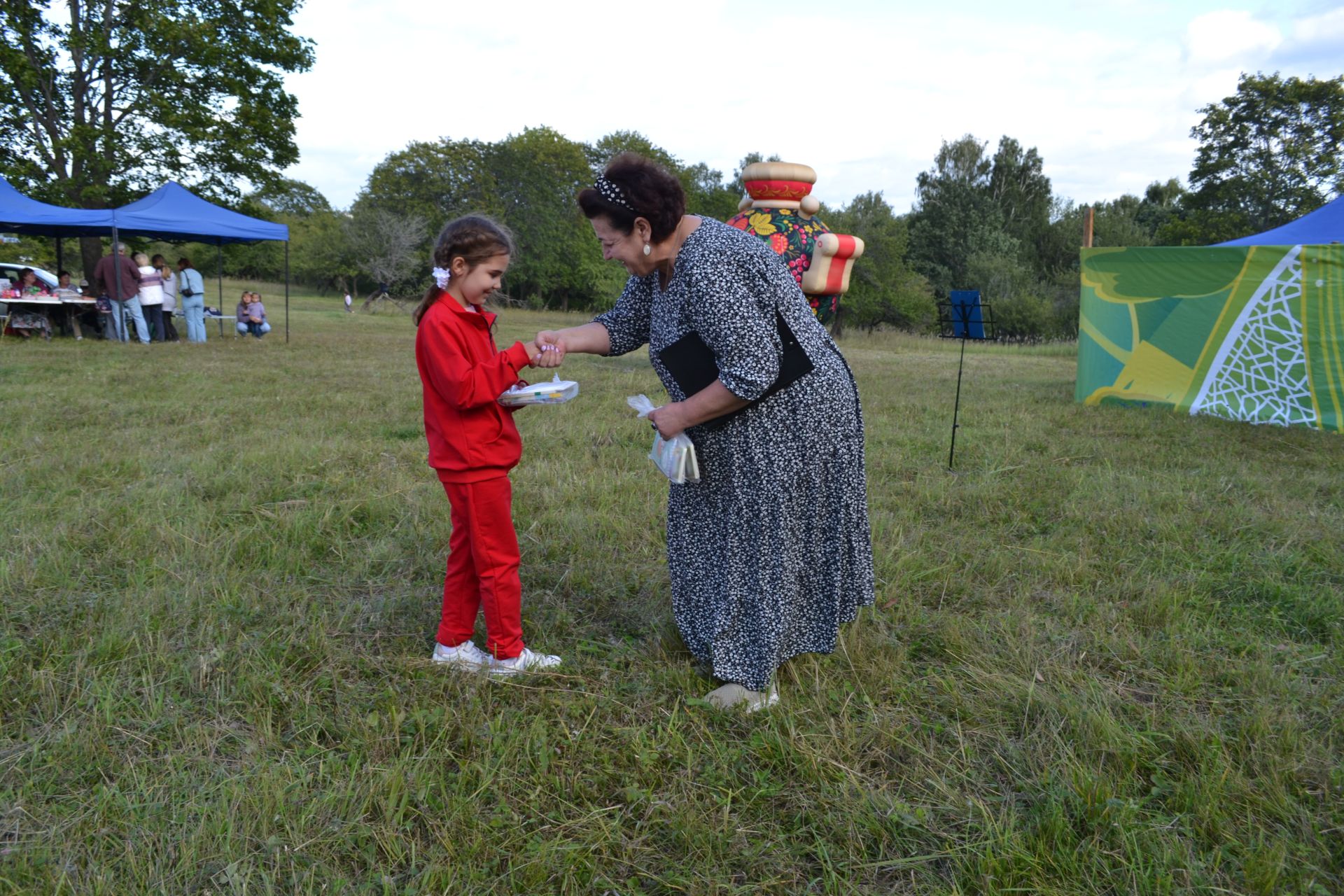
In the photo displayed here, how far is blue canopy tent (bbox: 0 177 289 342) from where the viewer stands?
14.2 meters

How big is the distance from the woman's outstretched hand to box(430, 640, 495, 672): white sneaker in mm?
1076

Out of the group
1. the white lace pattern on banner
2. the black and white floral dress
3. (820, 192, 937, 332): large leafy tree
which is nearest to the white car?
the black and white floral dress

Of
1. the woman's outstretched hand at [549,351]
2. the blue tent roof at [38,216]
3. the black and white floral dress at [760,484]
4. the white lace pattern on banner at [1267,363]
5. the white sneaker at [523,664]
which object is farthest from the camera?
the blue tent roof at [38,216]

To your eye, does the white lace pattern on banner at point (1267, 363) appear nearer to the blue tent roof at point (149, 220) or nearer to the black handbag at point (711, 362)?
the black handbag at point (711, 362)

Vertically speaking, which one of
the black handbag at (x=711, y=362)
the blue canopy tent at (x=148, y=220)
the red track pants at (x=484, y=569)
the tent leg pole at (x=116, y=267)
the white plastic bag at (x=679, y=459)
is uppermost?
the blue canopy tent at (x=148, y=220)

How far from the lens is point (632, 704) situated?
9.50 feet

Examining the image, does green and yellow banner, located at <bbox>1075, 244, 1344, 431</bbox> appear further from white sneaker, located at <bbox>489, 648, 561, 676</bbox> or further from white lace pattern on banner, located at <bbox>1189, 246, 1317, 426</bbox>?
white sneaker, located at <bbox>489, 648, 561, 676</bbox>

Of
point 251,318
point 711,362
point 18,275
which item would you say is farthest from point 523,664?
point 18,275

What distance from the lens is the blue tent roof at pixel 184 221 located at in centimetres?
1453

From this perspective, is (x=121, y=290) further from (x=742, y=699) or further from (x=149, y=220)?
(x=742, y=699)

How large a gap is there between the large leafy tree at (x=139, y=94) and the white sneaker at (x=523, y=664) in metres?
19.2

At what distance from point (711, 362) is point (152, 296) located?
52.6ft

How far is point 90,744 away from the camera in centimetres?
251

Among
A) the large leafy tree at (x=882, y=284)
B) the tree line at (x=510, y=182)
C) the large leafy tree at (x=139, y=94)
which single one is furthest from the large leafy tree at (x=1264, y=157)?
the large leafy tree at (x=139, y=94)
